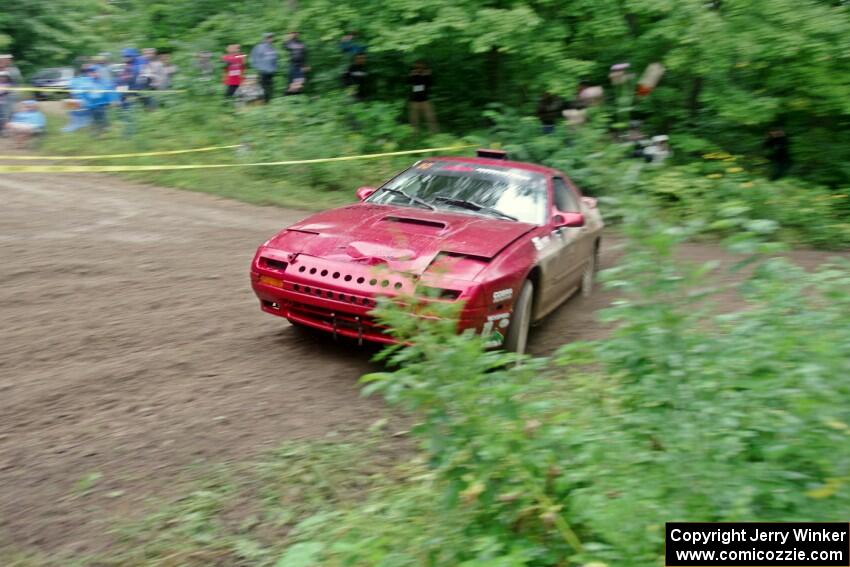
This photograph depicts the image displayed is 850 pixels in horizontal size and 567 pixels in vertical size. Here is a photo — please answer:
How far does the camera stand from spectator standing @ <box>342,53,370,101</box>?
53.5ft

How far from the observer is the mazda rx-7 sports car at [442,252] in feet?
18.3

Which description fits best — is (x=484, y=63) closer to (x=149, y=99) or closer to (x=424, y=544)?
(x=149, y=99)

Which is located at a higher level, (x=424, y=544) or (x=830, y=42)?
(x=830, y=42)

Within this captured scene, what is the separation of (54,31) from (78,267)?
18.5m

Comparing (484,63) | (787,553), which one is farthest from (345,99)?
(787,553)

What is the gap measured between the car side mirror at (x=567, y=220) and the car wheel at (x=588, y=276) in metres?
1.42

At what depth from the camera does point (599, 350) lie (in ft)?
11.3

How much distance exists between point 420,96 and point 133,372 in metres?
11.7

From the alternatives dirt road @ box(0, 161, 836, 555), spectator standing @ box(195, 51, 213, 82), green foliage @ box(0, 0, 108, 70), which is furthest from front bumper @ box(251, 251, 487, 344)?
green foliage @ box(0, 0, 108, 70)

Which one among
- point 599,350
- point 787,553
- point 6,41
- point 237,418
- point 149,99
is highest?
point 6,41

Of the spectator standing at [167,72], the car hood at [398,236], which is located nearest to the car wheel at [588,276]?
the car hood at [398,236]

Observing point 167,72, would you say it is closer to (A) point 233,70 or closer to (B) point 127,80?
(B) point 127,80

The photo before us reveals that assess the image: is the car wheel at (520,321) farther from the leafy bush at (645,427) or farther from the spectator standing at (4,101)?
the spectator standing at (4,101)

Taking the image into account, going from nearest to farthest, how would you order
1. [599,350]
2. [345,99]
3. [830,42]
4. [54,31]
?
[599,350] → [830,42] → [345,99] → [54,31]
